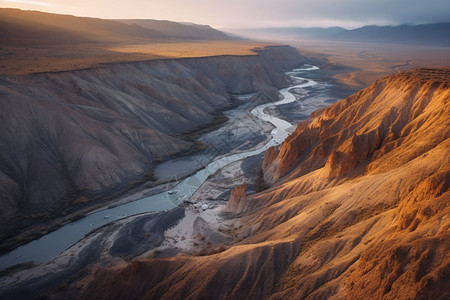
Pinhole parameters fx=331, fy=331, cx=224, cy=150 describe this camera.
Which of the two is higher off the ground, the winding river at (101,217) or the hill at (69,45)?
the hill at (69,45)

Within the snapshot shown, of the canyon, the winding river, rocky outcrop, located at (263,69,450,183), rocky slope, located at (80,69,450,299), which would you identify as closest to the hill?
the canyon

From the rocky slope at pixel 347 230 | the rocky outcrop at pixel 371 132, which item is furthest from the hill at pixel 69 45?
the rocky slope at pixel 347 230

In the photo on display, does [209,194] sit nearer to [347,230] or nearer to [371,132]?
[371,132]

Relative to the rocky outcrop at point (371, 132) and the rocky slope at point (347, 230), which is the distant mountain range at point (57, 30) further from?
the rocky slope at point (347, 230)

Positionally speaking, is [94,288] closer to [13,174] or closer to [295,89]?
[13,174]

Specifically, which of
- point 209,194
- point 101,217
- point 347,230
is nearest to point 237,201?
point 209,194

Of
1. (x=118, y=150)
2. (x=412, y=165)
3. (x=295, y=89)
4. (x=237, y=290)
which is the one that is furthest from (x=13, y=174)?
(x=295, y=89)
